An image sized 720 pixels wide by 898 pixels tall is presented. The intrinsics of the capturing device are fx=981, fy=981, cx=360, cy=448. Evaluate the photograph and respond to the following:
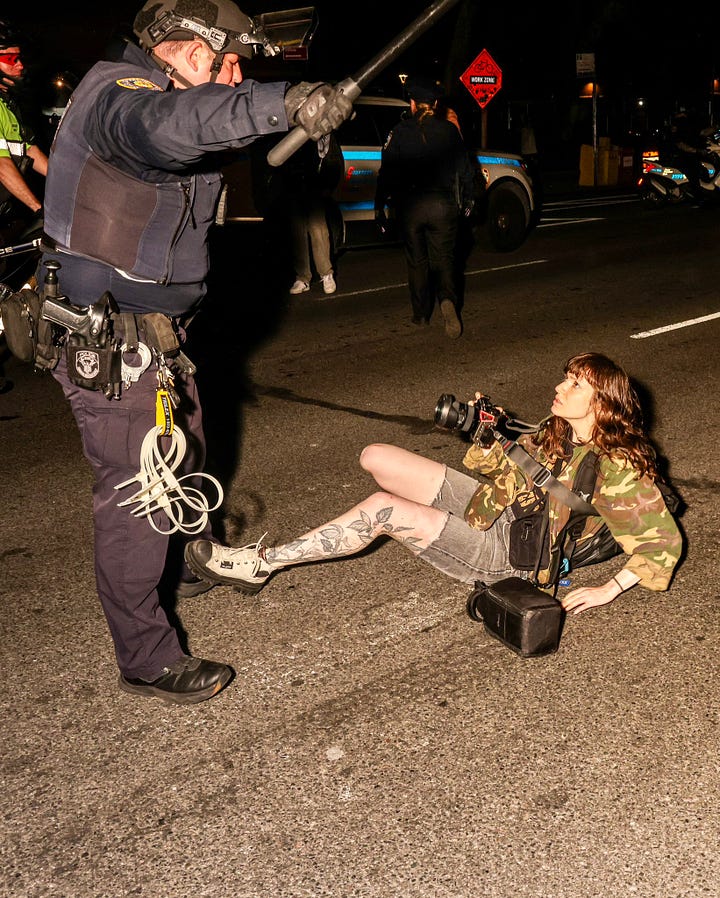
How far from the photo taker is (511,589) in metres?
3.39

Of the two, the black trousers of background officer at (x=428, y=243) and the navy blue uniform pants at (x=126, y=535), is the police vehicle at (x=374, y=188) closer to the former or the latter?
the black trousers of background officer at (x=428, y=243)

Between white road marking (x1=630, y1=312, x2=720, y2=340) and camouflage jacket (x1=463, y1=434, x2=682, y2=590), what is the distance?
16.2 feet

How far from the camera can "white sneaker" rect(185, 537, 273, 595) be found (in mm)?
3553

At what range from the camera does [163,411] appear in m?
3.06

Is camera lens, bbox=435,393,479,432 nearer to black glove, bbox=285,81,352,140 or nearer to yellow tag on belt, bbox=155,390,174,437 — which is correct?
Answer: yellow tag on belt, bbox=155,390,174,437

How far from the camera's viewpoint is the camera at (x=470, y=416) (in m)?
3.36

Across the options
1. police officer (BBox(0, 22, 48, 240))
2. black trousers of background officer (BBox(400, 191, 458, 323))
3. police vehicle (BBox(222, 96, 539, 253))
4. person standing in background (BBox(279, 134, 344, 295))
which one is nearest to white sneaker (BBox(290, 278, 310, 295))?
person standing in background (BBox(279, 134, 344, 295))

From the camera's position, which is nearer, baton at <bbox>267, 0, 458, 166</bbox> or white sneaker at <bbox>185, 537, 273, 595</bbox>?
baton at <bbox>267, 0, 458, 166</bbox>

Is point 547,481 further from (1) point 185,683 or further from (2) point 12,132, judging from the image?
(2) point 12,132

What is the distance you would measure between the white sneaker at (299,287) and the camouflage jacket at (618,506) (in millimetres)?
7154

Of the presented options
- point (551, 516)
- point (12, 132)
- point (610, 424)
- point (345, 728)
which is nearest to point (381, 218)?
point (12, 132)

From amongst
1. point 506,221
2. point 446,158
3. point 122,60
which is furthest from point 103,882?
point 506,221

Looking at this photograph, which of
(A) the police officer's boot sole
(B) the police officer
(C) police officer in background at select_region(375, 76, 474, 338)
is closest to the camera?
(A) the police officer's boot sole

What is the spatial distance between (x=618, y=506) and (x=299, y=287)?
24.5 feet
